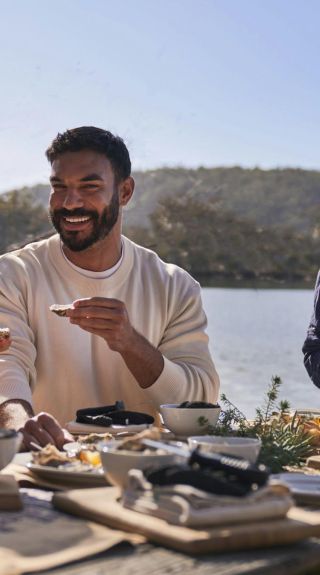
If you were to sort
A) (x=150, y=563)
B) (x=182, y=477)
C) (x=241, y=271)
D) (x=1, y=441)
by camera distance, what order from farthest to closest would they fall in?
(x=241, y=271)
(x=1, y=441)
(x=182, y=477)
(x=150, y=563)

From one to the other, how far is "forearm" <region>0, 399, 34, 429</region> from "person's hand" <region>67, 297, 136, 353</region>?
0.29 meters

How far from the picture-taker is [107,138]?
335cm

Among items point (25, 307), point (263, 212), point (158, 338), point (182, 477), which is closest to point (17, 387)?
point (25, 307)

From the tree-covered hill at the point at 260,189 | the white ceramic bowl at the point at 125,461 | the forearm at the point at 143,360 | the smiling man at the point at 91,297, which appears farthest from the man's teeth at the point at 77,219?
the tree-covered hill at the point at 260,189

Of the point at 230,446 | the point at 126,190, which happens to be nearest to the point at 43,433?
the point at 230,446

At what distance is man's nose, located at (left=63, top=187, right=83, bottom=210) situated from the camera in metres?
3.17

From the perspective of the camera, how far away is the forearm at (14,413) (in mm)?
2508

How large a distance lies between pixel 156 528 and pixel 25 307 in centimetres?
194

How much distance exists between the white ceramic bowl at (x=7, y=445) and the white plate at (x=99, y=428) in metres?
0.61

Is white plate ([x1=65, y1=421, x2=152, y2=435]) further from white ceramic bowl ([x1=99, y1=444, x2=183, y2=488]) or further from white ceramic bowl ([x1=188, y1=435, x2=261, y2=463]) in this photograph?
white ceramic bowl ([x1=99, y1=444, x2=183, y2=488])

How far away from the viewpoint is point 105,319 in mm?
2729

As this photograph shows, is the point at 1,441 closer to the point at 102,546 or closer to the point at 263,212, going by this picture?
the point at 102,546

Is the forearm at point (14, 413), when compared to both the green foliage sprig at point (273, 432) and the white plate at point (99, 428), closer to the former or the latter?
the white plate at point (99, 428)

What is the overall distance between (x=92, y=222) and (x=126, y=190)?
319 mm
